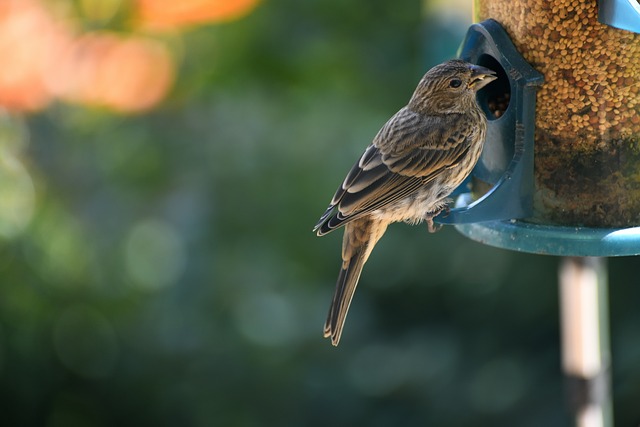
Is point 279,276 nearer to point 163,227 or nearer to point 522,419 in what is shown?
point 163,227

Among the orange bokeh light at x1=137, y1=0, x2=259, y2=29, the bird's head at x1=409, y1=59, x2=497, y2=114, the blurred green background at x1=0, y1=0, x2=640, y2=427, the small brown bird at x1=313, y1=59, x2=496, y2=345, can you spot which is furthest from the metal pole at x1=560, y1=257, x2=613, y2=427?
the orange bokeh light at x1=137, y1=0, x2=259, y2=29

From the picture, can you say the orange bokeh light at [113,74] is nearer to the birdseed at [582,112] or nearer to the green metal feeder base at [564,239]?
the birdseed at [582,112]

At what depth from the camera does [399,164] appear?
4137 mm

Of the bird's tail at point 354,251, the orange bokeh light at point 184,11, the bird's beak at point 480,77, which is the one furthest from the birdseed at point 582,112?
the orange bokeh light at point 184,11

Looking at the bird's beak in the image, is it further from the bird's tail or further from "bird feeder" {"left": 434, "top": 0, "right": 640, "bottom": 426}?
the bird's tail

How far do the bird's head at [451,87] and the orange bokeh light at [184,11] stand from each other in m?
1.72

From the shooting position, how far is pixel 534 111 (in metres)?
3.80

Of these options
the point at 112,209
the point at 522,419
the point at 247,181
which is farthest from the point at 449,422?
the point at 112,209

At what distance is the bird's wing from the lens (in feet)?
13.2

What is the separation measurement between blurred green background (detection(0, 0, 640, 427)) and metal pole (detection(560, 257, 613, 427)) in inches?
54.7

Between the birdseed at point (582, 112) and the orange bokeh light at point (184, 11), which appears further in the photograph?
the orange bokeh light at point (184, 11)

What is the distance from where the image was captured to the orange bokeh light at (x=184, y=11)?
18.3ft

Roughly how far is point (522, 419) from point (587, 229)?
2.13 m

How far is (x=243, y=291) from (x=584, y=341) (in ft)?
6.96
